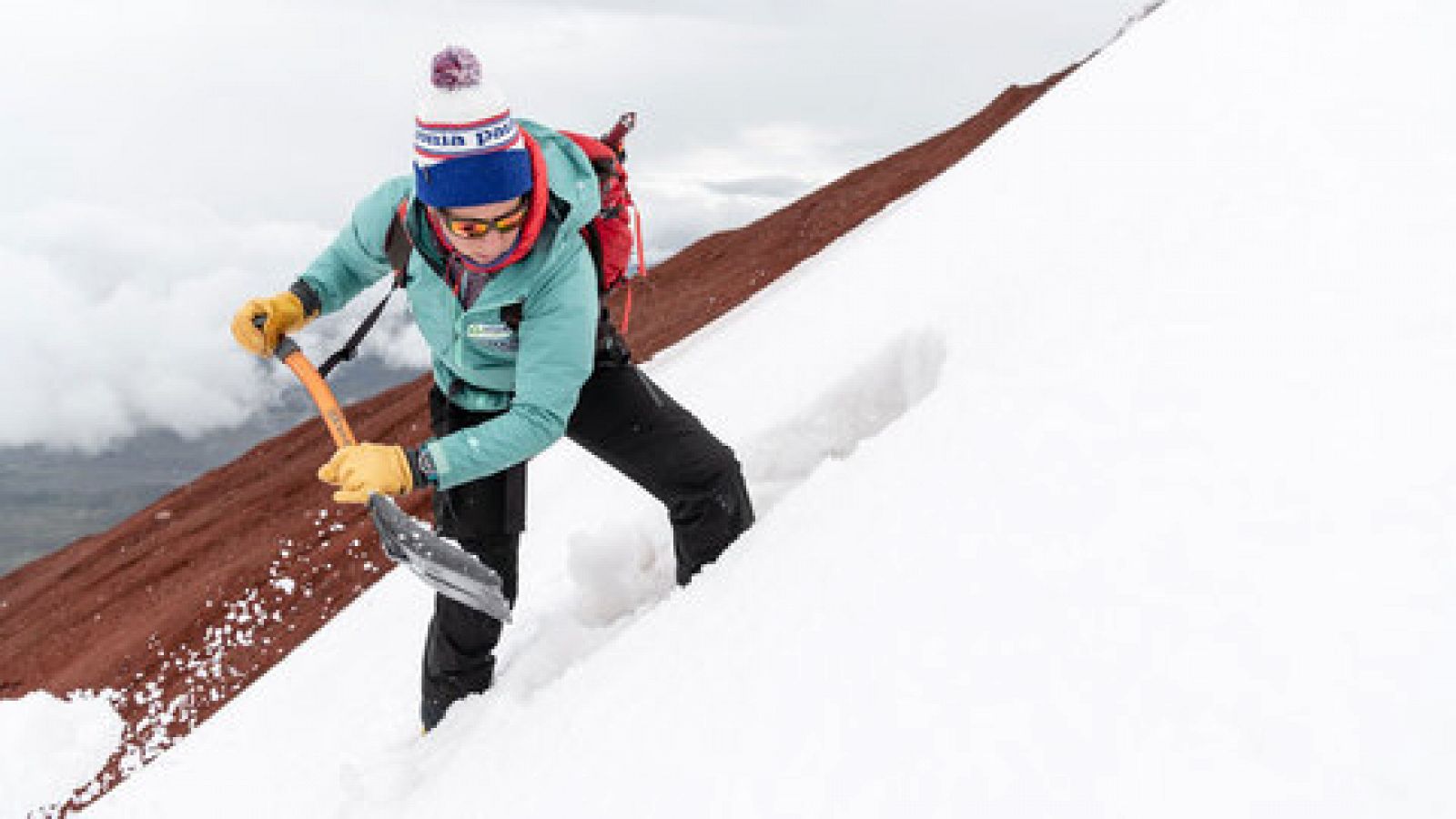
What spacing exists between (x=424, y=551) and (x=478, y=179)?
1066 mm

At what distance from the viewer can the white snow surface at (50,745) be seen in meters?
6.38

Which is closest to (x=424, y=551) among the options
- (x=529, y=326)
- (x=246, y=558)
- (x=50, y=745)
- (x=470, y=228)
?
(x=529, y=326)

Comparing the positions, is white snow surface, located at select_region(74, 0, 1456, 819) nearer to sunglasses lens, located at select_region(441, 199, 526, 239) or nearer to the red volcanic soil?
sunglasses lens, located at select_region(441, 199, 526, 239)

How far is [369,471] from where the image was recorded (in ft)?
8.38

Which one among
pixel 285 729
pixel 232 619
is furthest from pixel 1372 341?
pixel 232 619

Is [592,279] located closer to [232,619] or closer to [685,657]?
[685,657]

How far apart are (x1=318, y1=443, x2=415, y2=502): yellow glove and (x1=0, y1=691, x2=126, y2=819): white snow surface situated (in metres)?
5.36

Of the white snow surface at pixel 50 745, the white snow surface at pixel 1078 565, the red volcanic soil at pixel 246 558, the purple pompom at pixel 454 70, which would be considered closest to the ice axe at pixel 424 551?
the white snow surface at pixel 1078 565

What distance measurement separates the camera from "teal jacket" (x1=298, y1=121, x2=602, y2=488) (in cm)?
269

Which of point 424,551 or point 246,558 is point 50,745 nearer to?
point 246,558

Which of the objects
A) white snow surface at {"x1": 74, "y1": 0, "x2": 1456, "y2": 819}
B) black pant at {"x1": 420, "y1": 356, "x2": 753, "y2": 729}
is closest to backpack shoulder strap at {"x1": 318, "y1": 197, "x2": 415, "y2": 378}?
black pant at {"x1": 420, "y1": 356, "x2": 753, "y2": 729}

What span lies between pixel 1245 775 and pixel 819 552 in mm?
1122

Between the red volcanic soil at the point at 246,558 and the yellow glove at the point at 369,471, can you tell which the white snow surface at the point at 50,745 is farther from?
the yellow glove at the point at 369,471

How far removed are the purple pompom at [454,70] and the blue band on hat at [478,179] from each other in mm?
208
